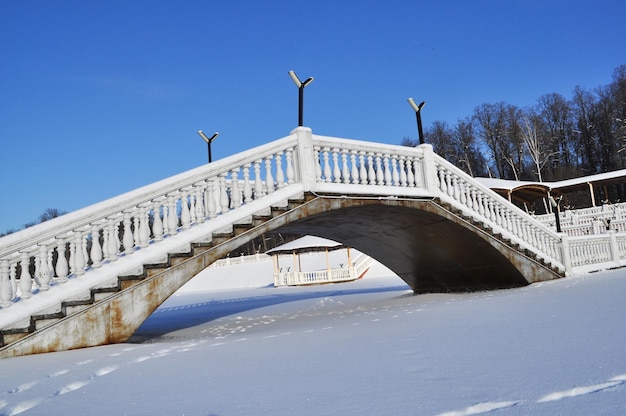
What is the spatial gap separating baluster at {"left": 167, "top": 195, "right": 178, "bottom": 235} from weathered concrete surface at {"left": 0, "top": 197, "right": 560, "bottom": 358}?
1.53ft

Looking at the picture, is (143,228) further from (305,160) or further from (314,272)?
(314,272)

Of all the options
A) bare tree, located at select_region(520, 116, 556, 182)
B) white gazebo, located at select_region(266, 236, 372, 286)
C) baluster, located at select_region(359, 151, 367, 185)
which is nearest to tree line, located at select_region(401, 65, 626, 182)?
bare tree, located at select_region(520, 116, 556, 182)

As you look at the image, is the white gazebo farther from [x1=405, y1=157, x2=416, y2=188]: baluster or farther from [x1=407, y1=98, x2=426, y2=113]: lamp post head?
[x1=405, y1=157, x2=416, y2=188]: baluster

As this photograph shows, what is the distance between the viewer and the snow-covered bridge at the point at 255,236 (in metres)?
5.36

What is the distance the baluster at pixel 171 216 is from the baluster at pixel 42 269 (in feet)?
4.87

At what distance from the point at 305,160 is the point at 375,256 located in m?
5.90

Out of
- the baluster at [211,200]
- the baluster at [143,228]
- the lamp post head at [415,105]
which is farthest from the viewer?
the lamp post head at [415,105]

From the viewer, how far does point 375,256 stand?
1307cm

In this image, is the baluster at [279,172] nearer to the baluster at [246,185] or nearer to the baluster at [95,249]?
the baluster at [246,185]

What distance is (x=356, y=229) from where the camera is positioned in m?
10.8

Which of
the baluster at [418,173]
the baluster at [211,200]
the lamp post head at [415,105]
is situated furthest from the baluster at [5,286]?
the lamp post head at [415,105]

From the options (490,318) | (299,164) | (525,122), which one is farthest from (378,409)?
(525,122)

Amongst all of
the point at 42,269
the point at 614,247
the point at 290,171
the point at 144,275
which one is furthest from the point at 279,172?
the point at 614,247

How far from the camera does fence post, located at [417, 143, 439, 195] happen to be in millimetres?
9445
